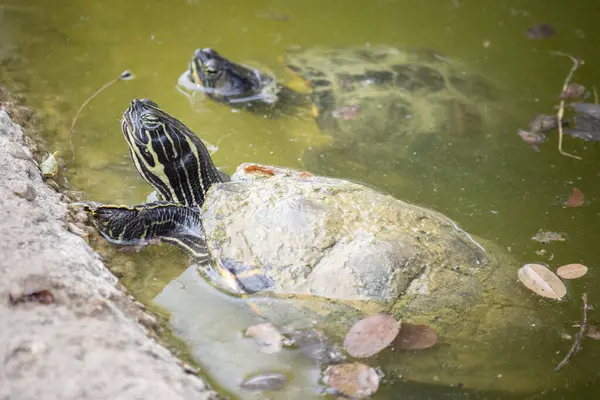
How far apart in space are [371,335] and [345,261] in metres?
0.30

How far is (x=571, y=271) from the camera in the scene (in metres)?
2.72

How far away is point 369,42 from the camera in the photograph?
15.8ft

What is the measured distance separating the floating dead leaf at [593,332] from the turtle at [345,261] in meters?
0.26

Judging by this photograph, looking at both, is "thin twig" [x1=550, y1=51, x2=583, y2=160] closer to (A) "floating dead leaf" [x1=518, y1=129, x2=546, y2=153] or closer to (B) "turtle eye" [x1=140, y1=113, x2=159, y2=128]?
(A) "floating dead leaf" [x1=518, y1=129, x2=546, y2=153]

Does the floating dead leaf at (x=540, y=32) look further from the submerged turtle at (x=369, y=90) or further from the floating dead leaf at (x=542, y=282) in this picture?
the floating dead leaf at (x=542, y=282)

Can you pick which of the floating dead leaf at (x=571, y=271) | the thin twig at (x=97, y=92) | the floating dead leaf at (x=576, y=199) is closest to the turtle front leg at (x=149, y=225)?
the thin twig at (x=97, y=92)

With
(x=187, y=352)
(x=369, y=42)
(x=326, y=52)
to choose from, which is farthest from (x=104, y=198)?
(x=369, y=42)

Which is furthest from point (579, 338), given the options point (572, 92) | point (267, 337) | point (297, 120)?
point (572, 92)

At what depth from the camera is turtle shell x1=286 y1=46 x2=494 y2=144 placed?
12.5ft

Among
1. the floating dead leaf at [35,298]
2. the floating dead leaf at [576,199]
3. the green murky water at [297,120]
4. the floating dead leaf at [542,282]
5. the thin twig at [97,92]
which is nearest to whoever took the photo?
the floating dead leaf at [35,298]

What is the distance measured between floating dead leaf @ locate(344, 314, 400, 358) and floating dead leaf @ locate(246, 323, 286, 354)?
0.26 m

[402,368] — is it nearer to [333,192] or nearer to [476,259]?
[476,259]

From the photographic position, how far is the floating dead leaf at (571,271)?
106 inches

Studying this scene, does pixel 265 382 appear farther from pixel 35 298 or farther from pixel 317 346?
pixel 35 298
